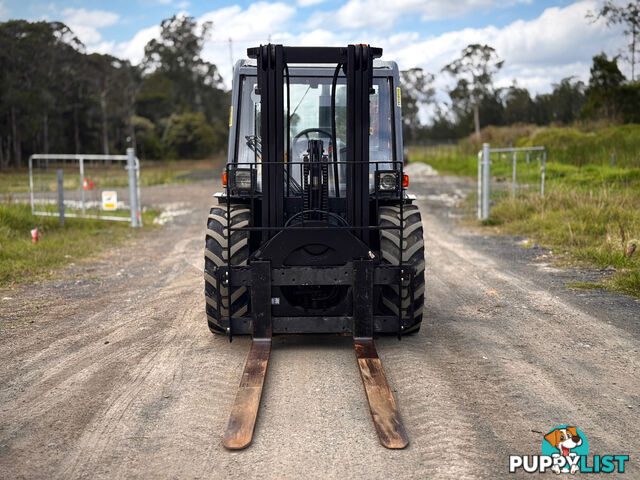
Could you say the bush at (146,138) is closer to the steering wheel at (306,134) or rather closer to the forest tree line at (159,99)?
the forest tree line at (159,99)

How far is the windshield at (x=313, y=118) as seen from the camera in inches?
285

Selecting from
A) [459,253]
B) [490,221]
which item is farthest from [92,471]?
[490,221]

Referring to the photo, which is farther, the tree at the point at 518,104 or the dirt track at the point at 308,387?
the tree at the point at 518,104

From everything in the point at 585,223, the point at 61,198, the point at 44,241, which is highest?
the point at 61,198

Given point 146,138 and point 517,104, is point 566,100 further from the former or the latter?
point 146,138

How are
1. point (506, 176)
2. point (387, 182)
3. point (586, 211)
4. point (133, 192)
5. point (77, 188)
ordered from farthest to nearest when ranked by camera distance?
point (77, 188)
point (506, 176)
point (133, 192)
point (586, 211)
point (387, 182)

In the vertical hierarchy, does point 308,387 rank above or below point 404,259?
below

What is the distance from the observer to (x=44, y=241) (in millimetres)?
13680

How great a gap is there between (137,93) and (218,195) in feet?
212

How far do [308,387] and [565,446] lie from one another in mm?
1963

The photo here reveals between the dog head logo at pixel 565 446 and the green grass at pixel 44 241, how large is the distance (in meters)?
8.14

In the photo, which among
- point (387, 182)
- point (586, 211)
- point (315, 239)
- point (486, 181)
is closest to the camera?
point (315, 239)

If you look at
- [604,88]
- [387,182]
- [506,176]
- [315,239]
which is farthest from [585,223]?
[604,88]

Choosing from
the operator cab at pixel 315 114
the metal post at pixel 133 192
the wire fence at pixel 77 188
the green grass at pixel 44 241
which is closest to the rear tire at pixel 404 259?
the operator cab at pixel 315 114
